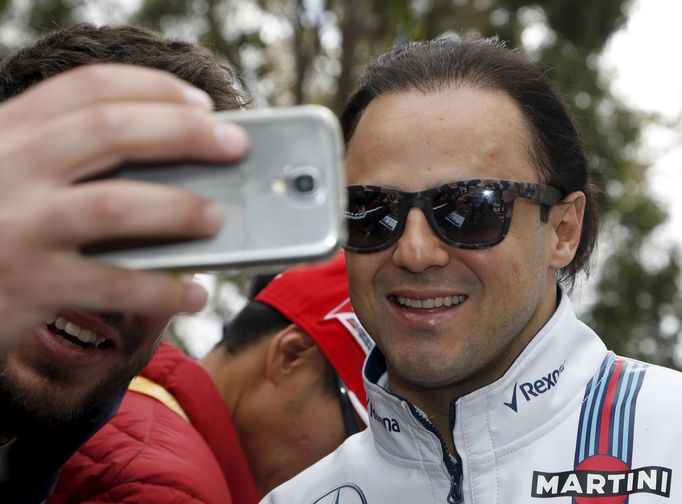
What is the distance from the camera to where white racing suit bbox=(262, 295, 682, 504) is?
1.86 metres

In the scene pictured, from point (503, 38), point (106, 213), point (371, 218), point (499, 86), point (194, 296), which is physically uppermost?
point (106, 213)

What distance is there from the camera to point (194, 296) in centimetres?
92

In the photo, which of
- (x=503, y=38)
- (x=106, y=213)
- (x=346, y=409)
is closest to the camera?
(x=106, y=213)

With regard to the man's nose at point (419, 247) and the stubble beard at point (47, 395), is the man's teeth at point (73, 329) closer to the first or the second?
A: the stubble beard at point (47, 395)

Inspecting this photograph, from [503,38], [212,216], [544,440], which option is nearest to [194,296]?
[212,216]

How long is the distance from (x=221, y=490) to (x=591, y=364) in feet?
3.51

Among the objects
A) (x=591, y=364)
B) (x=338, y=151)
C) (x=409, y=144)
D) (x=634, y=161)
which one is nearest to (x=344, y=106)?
(x=409, y=144)

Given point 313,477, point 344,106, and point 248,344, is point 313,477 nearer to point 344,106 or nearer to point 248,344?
point 344,106

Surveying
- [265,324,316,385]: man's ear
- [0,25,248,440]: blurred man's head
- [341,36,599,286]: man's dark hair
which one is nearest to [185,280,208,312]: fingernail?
[0,25,248,440]: blurred man's head

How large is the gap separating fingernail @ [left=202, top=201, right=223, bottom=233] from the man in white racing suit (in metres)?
1.16

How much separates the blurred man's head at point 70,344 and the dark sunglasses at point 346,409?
120 cm

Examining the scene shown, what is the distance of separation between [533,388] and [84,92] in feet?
4.62

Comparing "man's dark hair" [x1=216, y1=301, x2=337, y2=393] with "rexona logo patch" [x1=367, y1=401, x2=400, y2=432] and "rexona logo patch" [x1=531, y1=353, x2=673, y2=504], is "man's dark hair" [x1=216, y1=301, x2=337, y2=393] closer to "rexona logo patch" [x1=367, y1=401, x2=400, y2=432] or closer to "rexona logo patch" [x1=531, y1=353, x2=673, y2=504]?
"rexona logo patch" [x1=367, y1=401, x2=400, y2=432]

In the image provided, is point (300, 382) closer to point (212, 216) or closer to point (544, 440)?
point (544, 440)
